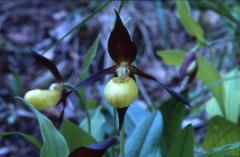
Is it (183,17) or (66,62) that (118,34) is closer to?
(183,17)

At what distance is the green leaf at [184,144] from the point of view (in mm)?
857

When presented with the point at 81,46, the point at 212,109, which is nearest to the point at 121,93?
the point at 212,109

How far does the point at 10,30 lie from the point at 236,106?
5.54ft

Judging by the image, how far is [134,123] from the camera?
140 centimetres

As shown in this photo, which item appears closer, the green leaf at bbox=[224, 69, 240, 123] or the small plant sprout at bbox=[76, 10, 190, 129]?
the small plant sprout at bbox=[76, 10, 190, 129]

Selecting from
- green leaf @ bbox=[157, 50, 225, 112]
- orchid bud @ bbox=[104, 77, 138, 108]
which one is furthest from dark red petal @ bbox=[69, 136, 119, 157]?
green leaf @ bbox=[157, 50, 225, 112]

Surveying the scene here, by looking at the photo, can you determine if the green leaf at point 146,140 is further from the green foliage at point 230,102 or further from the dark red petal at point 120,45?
the green foliage at point 230,102

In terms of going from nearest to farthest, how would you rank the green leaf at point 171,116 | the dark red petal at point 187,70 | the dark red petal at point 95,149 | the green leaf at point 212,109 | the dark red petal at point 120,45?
the dark red petal at point 95,149 → the dark red petal at point 120,45 → the green leaf at point 171,116 → the dark red petal at point 187,70 → the green leaf at point 212,109

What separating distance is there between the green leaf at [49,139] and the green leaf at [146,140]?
0.21m

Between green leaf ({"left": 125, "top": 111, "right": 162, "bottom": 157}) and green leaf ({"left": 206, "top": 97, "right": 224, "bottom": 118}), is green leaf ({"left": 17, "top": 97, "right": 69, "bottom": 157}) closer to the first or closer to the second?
green leaf ({"left": 125, "top": 111, "right": 162, "bottom": 157})

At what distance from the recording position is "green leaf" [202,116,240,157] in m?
1.29

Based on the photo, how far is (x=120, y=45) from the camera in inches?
34.4

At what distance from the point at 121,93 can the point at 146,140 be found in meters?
0.28

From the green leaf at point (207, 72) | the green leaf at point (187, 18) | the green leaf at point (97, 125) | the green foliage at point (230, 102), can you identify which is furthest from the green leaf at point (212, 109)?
the green leaf at point (97, 125)
